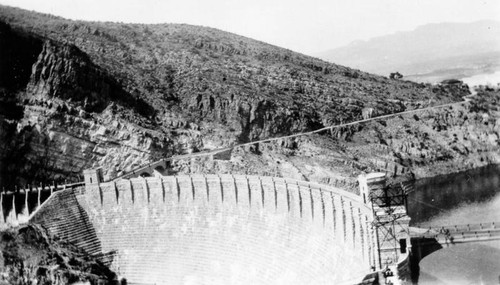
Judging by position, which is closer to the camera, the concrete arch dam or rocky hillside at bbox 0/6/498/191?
the concrete arch dam

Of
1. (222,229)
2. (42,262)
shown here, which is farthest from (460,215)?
(42,262)

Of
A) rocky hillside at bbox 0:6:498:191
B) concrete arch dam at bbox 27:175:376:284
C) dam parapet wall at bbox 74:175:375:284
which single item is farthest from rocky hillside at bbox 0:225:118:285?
rocky hillside at bbox 0:6:498:191

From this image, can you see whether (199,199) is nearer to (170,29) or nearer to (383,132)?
(383,132)

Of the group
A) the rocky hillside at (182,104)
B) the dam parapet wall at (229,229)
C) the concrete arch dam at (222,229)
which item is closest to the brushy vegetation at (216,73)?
the rocky hillside at (182,104)

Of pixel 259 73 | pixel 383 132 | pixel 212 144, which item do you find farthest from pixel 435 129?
pixel 212 144

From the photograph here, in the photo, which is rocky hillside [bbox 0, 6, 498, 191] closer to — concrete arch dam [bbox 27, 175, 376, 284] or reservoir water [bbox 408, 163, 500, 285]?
reservoir water [bbox 408, 163, 500, 285]

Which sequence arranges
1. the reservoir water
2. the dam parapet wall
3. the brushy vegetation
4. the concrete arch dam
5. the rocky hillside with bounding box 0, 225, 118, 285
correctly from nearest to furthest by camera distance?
1. the reservoir water
2. the dam parapet wall
3. the concrete arch dam
4. the rocky hillside with bounding box 0, 225, 118, 285
5. the brushy vegetation

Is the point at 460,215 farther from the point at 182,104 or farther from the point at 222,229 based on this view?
the point at 182,104
